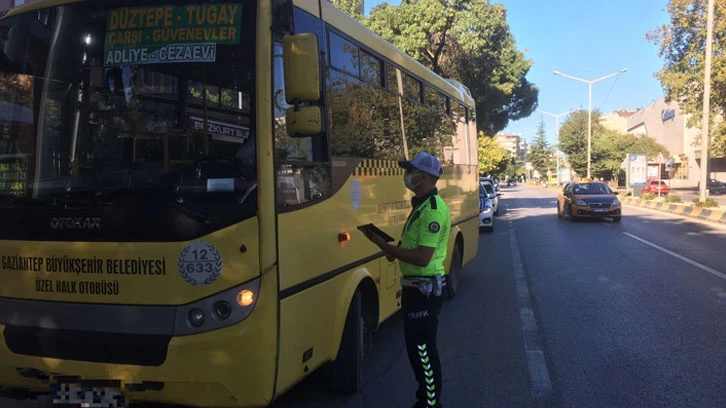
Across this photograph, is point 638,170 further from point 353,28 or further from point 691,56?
point 353,28

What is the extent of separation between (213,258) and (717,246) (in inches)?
554

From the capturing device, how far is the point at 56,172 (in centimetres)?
353

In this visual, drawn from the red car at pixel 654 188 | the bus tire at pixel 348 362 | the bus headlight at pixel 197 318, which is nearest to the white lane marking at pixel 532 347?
the bus tire at pixel 348 362

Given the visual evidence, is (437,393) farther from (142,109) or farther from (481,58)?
(481,58)

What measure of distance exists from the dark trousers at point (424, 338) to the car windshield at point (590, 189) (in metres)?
19.6

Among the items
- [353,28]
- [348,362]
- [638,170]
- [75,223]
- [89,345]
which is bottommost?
[348,362]

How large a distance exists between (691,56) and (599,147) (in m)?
37.7

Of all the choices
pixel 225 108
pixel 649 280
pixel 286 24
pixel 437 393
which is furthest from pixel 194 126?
pixel 649 280

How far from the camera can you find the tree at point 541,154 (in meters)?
103

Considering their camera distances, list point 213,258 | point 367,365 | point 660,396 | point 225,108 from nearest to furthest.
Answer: point 213,258
point 225,108
point 660,396
point 367,365

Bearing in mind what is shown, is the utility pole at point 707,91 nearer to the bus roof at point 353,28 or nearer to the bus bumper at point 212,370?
the bus roof at point 353,28

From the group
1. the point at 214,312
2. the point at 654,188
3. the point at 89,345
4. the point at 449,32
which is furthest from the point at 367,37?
the point at 654,188

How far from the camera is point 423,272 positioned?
3.70 meters

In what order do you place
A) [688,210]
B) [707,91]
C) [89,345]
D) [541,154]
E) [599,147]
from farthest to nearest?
[541,154] < [599,147] < [688,210] < [707,91] < [89,345]
